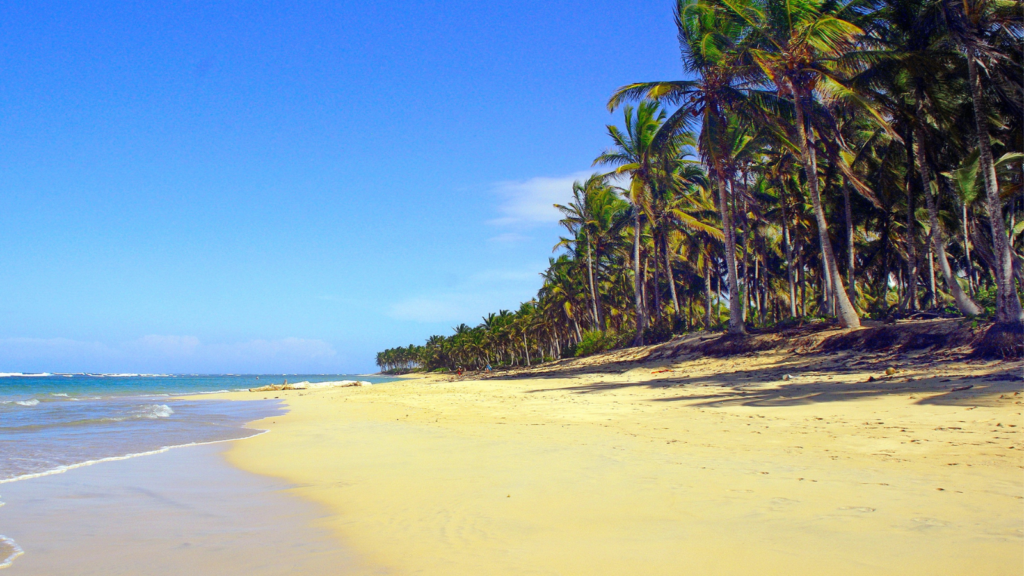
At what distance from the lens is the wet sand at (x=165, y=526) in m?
3.54

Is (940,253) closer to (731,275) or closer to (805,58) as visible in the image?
(731,275)

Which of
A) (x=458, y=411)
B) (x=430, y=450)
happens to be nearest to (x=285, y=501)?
(x=430, y=450)

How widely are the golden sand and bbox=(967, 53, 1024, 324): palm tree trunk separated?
318 cm

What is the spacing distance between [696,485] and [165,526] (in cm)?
420

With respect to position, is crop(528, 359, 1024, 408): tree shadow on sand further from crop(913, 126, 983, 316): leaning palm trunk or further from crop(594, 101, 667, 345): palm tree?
crop(594, 101, 667, 345): palm tree

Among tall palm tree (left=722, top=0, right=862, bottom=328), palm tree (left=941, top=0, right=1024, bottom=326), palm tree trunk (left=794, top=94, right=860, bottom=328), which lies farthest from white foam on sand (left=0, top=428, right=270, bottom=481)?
tall palm tree (left=722, top=0, right=862, bottom=328)

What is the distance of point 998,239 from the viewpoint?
1373cm

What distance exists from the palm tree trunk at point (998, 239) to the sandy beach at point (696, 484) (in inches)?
92.7

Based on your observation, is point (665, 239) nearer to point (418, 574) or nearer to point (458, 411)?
point (458, 411)

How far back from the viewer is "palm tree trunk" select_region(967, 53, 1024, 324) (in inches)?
513

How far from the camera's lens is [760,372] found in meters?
16.2

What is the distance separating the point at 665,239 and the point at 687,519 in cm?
3293

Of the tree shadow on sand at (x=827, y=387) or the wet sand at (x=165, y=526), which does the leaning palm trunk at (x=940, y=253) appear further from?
the wet sand at (x=165, y=526)

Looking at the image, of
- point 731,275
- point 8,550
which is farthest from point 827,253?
point 8,550
